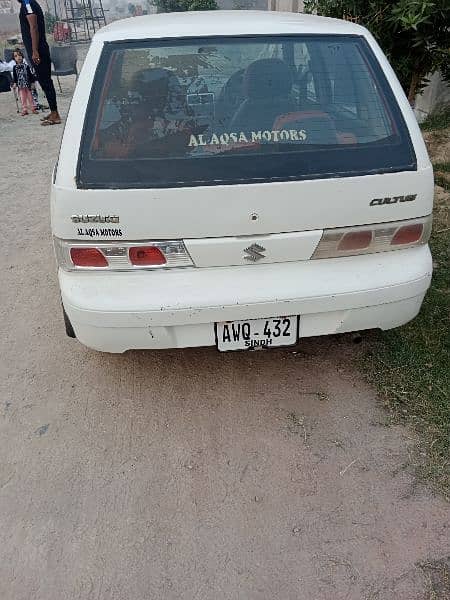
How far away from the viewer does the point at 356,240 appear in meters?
2.36

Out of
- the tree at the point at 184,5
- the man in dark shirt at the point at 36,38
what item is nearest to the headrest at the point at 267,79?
the man in dark shirt at the point at 36,38

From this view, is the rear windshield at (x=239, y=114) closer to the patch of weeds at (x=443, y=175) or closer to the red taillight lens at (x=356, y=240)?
the red taillight lens at (x=356, y=240)

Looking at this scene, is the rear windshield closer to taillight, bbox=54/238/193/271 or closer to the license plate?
taillight, bbox=54/238/193/271

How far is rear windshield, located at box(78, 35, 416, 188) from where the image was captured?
7.31ft

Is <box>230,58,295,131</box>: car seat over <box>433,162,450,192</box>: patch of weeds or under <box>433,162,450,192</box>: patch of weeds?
over

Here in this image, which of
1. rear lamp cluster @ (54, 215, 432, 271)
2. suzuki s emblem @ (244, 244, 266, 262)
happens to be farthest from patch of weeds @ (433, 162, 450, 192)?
suzuki s emblem @ (244, 244, 266, 262)

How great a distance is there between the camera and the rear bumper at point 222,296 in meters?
2.29

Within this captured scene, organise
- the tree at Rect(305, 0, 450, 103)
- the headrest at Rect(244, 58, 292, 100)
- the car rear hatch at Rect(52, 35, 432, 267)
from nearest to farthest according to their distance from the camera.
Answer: the car rear hatch at Rect(52, 35, 432, 267) → the headrest at Rect(244, 58, 292, 100) → the tree at Rect(305, 0, 450, 103)

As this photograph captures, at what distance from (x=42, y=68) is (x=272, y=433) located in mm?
7504

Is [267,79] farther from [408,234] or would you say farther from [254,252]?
[408,234]

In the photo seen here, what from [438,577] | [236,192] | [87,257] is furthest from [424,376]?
[87,257]

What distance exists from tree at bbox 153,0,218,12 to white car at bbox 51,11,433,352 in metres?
18.0

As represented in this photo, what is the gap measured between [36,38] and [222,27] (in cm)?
629

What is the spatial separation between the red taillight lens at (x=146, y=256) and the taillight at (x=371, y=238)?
2.20 ft
